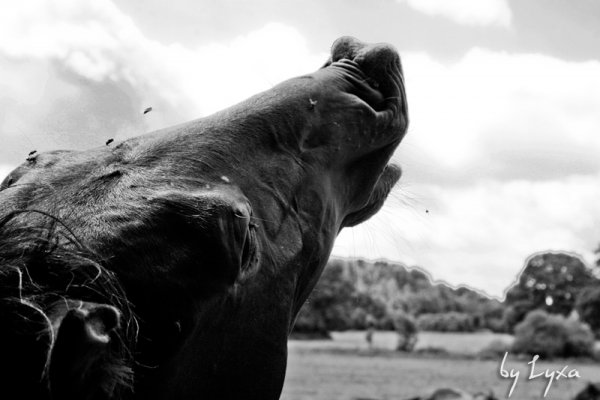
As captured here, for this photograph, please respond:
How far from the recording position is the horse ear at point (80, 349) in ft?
5.32

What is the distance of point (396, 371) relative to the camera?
26.6 metres

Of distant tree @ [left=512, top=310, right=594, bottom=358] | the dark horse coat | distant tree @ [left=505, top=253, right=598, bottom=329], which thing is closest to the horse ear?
the dark horse coat

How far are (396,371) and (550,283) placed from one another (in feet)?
44.6

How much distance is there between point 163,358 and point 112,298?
1.12ft

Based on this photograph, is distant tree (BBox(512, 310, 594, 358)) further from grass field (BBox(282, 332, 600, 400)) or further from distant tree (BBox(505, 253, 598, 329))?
distant tree (BBox(505, 253, 598, 329))

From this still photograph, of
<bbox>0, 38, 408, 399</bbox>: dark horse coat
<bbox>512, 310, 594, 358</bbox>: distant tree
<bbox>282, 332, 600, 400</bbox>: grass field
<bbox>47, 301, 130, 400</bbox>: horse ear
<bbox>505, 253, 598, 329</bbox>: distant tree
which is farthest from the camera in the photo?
<bbox>505, 253, 598, 329</bbox>: distant tree

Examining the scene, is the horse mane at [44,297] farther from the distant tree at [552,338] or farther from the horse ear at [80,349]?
the distant tree at [552,338]

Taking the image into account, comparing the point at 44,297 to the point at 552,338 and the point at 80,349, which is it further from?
the point at 552,338

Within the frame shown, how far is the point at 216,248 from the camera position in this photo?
84.4 inches

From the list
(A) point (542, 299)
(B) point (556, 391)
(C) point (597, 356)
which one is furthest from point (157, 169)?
(A) point (542, 299)

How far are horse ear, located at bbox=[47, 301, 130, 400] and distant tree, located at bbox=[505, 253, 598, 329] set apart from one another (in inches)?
1354

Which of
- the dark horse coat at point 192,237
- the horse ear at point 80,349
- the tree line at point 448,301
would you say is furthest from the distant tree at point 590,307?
the horse ear at point 80,349

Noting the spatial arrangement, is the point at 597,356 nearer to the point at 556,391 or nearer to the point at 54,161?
A: the point at 556,391

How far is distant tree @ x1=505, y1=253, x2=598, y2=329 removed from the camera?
3547 centimetres
